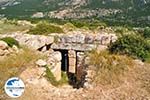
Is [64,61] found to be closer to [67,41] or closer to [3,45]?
[67,41]

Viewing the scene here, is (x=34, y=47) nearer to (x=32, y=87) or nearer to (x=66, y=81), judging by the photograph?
(x=66, y=81)

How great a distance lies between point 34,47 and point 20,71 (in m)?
6.78

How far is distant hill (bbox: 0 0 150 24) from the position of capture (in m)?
136

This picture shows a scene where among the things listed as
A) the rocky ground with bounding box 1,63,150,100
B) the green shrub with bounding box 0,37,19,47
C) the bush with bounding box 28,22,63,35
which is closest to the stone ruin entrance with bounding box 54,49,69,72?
the bush with bounding box 28,22,63,35

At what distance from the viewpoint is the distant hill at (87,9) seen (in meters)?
136

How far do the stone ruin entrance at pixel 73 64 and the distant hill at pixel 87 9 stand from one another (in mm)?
96826

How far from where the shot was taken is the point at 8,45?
23.1 meters

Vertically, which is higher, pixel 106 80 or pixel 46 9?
pixel 106 80

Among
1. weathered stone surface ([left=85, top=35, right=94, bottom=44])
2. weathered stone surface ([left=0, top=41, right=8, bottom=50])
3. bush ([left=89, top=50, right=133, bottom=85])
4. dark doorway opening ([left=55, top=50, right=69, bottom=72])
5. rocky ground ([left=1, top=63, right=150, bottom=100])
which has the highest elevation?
weathered stone surface ([left=0, top=41, right=8, bottom=50])

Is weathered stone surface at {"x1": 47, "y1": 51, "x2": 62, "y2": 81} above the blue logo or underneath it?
underneath

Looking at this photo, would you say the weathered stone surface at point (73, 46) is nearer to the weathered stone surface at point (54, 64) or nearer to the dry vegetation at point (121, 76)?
the weathered stone surface at point (54, 64)

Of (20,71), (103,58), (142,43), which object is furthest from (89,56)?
(20,71)

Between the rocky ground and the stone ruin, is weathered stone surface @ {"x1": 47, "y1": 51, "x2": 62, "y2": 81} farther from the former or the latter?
the rocky ground

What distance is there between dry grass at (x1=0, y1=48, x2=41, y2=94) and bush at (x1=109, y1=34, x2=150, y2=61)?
4.54m
